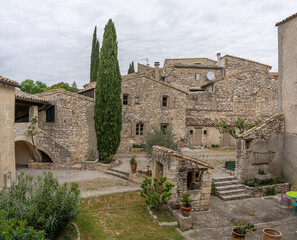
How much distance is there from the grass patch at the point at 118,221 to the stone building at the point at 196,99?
10.7 metres

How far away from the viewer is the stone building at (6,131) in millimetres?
8812

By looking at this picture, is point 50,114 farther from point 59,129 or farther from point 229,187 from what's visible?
point 229,187

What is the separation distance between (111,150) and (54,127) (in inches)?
174

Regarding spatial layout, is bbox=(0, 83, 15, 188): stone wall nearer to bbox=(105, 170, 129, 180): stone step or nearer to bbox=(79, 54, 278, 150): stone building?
bbox=(105, 170, 129, 180): stone step

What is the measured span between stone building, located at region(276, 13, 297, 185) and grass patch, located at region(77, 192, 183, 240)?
7.73 metres

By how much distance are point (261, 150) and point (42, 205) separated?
1060 centimetres

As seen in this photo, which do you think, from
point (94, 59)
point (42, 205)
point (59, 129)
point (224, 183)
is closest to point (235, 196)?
point (224, 183)

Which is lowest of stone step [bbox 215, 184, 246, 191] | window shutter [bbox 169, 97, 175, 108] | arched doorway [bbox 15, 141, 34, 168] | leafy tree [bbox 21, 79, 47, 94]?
Result: stone step [bbox 215, 184, 246, 191]

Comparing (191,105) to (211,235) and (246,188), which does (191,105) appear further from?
(211,235)

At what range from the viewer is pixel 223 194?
1019 centimetres

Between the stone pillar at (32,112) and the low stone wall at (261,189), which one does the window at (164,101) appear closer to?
the stone pillar at (32,112)

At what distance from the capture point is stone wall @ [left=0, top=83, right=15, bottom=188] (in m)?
8.83

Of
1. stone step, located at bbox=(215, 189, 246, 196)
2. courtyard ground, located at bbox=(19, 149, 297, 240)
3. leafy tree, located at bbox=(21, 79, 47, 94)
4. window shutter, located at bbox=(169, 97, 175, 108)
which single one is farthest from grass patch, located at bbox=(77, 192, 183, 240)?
leafy tree, located at bbox=(21, 79, 47, 94)

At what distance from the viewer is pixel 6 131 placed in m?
9.10
